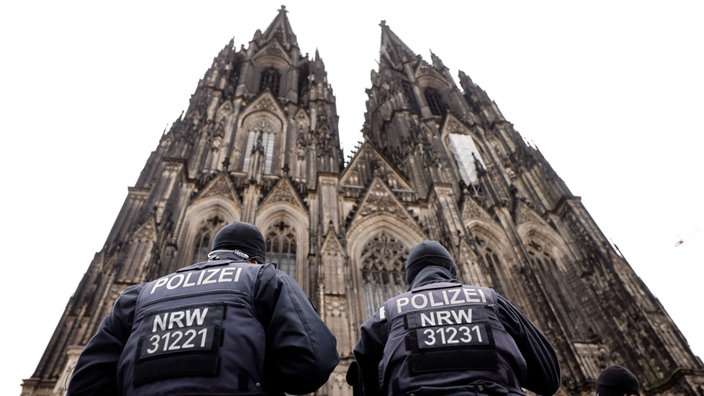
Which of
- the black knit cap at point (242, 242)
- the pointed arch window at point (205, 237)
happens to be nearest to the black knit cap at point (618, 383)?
the black knit cap at point (242, 242)

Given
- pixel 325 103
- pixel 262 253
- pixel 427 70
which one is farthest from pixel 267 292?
pixel 427 70

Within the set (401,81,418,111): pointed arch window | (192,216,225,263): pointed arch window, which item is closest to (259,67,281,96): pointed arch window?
(401,81,418,111): pointed arch window

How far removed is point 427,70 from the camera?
29.6 metres

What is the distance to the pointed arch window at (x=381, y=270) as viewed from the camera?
13.3m

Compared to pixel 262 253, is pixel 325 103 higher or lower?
higher

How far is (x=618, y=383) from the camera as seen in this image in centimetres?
369

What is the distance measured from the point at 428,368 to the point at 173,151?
51.0ft

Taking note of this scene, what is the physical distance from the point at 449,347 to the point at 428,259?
0.94m

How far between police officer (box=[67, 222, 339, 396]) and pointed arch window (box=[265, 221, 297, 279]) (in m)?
11.1

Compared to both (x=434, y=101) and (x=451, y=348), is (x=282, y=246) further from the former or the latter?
(x=434, y=101)

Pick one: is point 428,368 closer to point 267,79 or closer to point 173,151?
point 173,151

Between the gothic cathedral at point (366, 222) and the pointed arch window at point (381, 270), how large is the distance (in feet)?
0.16

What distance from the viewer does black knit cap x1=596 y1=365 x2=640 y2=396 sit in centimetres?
366

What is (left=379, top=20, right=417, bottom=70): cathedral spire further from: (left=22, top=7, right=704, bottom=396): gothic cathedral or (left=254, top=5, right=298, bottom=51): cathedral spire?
(left=22, top=7, right=704, bottom=396): gothic cathedral
